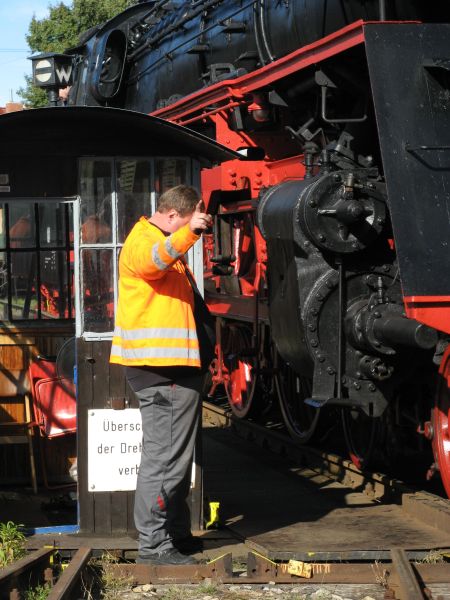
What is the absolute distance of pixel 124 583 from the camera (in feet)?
17.3

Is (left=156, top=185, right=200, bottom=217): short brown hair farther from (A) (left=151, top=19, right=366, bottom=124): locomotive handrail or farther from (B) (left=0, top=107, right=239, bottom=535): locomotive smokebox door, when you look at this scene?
(A) (left=151, top=19, right=366, bottom=124): locomotive handrail

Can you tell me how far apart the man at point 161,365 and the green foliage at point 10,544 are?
0.62 m

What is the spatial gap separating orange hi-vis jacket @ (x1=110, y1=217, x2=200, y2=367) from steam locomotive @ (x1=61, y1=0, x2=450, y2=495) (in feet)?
3.20

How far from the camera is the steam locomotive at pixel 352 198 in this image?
567 cm

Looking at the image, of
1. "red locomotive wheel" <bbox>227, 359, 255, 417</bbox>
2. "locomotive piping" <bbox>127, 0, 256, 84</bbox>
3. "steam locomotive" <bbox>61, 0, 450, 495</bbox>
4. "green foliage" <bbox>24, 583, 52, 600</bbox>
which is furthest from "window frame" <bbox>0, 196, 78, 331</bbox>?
"red locomotive wheel" <bbox>227, 359, 255, 417</bbox>

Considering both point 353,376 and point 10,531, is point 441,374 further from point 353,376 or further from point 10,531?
point 10,531

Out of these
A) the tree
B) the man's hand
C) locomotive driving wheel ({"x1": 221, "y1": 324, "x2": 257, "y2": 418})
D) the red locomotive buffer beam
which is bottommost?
locomotive driving wheel ({"x1": 221, "y1": 324, "x2": 257, "y2": 418})

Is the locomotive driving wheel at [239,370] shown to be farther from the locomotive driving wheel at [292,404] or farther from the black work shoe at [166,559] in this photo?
the black work shoe at [166,559]

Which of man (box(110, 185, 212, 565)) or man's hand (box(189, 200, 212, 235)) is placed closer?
man's hand (box(189, 200, 212, 235))

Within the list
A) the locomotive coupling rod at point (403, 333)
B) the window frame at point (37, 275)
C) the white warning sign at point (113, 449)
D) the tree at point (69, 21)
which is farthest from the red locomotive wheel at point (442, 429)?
the tree at point (69, 21)

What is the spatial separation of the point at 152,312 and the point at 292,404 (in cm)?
448

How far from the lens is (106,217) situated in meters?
6.05

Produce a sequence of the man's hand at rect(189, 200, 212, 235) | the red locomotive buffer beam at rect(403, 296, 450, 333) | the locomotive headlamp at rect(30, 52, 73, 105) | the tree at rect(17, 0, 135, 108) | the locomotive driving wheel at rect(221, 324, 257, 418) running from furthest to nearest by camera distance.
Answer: the tree at rect(17, 0, 135, 108), the locomotive headlamp at rect(30, 52, 73, 105), the locomotive driving wheel at rect(221, 324, 257, 418), the red locomotive buffer beam at rect(403, 296, 450, 333), the man's hand at rect(189, 200, 212, 235)

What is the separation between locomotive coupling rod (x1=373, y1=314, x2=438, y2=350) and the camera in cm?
545
